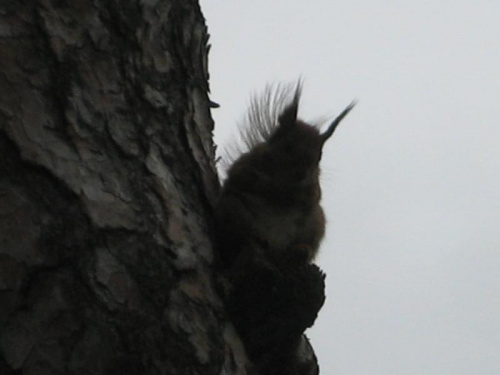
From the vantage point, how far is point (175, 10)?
257 centimetres

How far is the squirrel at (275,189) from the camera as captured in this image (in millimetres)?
2725

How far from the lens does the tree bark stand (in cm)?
188

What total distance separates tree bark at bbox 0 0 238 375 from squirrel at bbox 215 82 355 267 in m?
0.26

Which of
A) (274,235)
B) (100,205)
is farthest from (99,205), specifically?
(274,235)

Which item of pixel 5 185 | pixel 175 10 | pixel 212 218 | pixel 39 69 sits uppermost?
pixel 175 10

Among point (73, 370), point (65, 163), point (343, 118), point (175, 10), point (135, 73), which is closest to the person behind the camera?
point (73, 370)

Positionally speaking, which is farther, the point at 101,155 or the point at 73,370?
the point at 101,155

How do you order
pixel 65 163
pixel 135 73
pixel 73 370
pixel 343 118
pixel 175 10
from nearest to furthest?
1. pixel 73 370
2. pixel 65 163
3. pixel 135 73
4. pixel 175 10
5. pixel 343 118

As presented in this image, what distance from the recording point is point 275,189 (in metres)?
3.16

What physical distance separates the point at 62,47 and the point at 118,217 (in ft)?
1.36

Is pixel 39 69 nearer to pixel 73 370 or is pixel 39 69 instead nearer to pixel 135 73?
pixel 135 73

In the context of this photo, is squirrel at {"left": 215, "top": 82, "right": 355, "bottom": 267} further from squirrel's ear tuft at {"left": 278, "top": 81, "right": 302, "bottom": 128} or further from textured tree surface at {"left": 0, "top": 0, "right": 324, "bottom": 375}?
textured tree surface at {"left": 0, "top": 0, "right": 324, "bottom": 375}

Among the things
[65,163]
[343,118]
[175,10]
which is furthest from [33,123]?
[343,118]

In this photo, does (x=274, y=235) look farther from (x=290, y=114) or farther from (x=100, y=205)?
(x=100, y=205)
